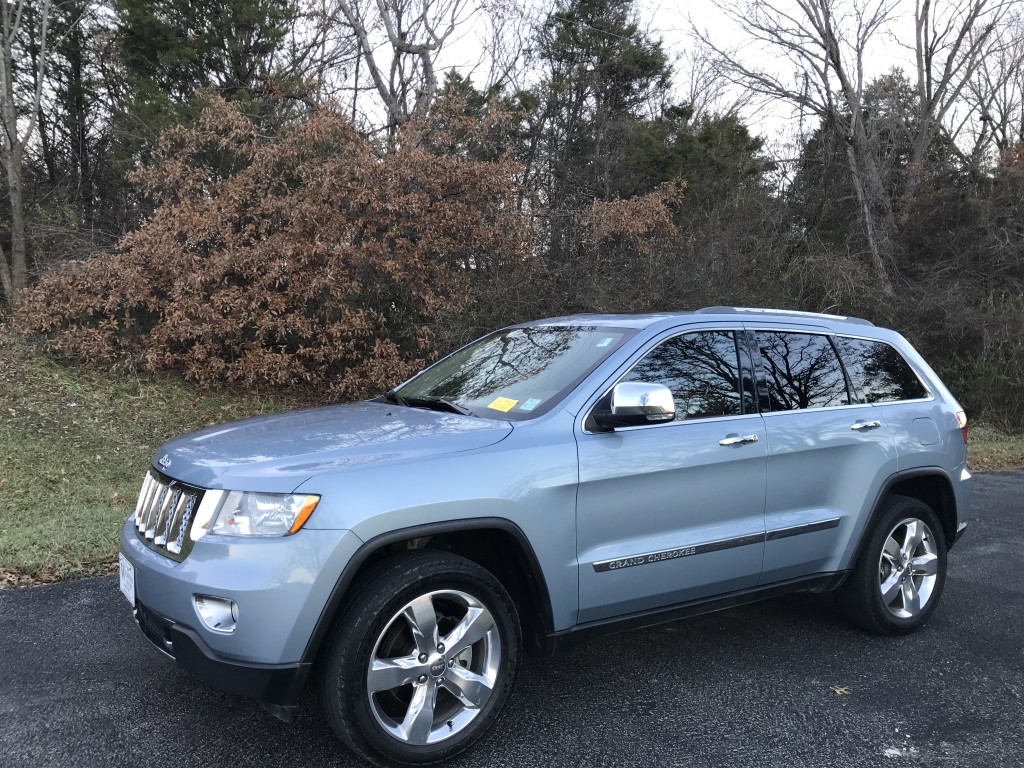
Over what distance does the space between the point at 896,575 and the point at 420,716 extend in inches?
115

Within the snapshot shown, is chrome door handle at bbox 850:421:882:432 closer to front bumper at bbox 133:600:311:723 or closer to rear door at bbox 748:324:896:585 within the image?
rear door at bbox 748:324:896:585

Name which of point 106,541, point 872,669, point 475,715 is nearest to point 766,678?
point 872,669

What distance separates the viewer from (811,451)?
4195 millimetres

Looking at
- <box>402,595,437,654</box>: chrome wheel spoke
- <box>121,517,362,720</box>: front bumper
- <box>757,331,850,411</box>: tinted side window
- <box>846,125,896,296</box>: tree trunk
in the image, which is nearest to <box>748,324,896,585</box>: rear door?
<box>757,331,850,411</box>: tinted side window

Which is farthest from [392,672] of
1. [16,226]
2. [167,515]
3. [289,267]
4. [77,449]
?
[16,226]

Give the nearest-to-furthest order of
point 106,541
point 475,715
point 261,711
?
point 475,715 < point 261,711 < point 106,541

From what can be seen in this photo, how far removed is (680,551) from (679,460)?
39cm

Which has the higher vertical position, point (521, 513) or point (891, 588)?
point (521, 513)

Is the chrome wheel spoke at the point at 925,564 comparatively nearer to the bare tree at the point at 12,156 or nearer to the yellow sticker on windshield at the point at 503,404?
the yellow sticker on windshield at the point at 503,404

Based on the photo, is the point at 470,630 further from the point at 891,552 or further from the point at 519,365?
the point at 891,552

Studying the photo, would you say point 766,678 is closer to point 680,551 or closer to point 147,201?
point 680,551

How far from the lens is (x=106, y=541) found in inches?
236

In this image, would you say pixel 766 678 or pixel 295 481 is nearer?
pixel 295 481

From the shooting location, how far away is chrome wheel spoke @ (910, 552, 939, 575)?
4742 millimetres
